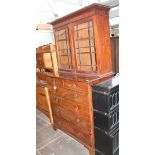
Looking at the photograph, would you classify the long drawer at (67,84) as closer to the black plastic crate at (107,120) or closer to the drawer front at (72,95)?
the drawer front at (72,95)

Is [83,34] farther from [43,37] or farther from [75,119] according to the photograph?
[43,37]

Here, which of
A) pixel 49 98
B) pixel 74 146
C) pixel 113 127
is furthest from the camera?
pixel 49 98

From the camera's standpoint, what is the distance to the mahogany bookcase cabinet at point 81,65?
194 cm

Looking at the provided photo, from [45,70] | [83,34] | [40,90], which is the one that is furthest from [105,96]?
[45,70]

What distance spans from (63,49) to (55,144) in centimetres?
162

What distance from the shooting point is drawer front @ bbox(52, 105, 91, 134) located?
6.81 ft

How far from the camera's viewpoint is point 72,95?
2.17m

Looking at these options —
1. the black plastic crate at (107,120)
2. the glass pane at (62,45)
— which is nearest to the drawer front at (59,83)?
the glass pane at (62,45)

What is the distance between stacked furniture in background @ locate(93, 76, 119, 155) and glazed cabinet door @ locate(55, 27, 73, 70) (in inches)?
33.5
